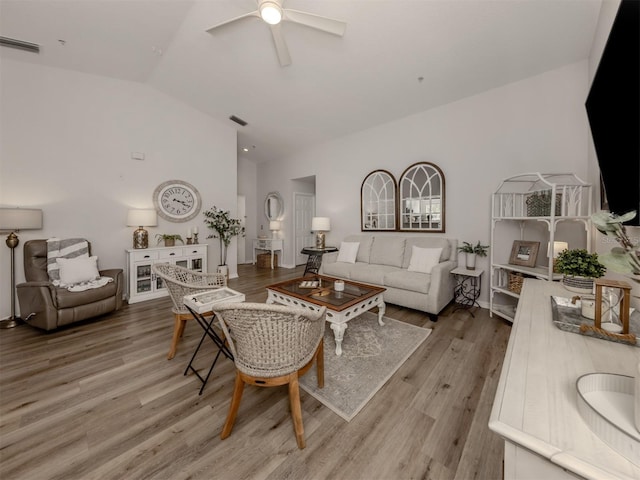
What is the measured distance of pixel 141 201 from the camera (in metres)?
4.17

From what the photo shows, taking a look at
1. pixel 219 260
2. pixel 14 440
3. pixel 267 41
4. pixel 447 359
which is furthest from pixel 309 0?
pixel 219 260

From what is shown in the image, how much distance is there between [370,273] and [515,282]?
1702mm

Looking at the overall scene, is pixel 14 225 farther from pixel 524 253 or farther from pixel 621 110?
pixel 524 253

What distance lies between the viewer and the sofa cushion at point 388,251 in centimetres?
394

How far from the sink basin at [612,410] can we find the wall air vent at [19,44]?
5525 millimetres

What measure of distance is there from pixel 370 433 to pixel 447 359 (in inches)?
44.0

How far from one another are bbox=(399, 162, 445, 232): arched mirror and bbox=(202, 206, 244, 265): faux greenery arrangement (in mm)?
3375

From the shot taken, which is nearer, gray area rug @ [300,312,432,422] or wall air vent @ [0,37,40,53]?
gray area rug @ [300,312,432,422]

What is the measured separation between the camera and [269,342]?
1.34 m

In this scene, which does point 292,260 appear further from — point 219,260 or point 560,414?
point 560,414

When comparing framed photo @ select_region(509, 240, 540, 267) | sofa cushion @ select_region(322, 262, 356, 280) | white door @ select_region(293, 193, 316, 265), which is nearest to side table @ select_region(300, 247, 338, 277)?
sofa cushion @ select_region(322, 262, 356, 280)

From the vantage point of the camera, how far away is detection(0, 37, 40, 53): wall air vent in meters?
2.88

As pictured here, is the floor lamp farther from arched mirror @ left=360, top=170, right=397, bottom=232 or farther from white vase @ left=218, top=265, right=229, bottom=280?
arched mirror @ left=360, top=170, right=397, bottom=232

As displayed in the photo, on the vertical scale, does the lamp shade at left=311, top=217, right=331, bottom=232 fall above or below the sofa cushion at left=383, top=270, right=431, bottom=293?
above
